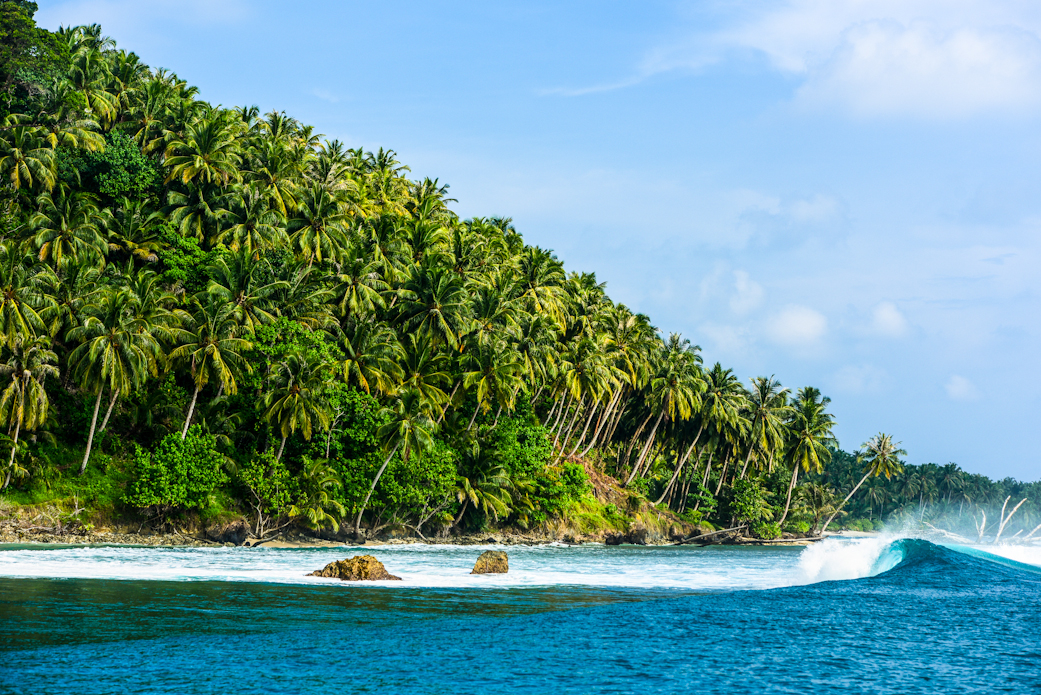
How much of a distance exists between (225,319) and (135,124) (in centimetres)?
1908

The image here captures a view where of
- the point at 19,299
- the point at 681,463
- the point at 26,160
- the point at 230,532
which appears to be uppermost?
the point at 26,160

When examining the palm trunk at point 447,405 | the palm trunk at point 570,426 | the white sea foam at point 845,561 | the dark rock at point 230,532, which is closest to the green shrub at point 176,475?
the dark rock at point 230,532

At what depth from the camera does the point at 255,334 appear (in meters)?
42.8

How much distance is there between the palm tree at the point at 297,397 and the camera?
41594 millimetres

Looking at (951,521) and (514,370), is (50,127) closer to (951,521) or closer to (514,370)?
(514,370)

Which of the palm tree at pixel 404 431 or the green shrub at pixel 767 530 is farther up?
the palm tree at pixel 404 431

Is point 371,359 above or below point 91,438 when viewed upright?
above

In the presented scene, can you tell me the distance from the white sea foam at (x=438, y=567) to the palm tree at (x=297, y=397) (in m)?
6.15

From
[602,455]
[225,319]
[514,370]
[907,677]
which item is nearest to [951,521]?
[602,455]

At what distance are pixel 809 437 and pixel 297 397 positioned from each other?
49.7m

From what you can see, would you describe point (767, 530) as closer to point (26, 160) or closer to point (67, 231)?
point (67, 231)

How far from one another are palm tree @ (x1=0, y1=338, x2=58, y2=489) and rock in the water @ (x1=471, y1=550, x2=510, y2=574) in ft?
68.1

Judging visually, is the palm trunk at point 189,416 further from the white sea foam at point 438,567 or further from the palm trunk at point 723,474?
the palm trunk at point 723,474

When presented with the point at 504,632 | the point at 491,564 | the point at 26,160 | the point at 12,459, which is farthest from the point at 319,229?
the point at 504,632
